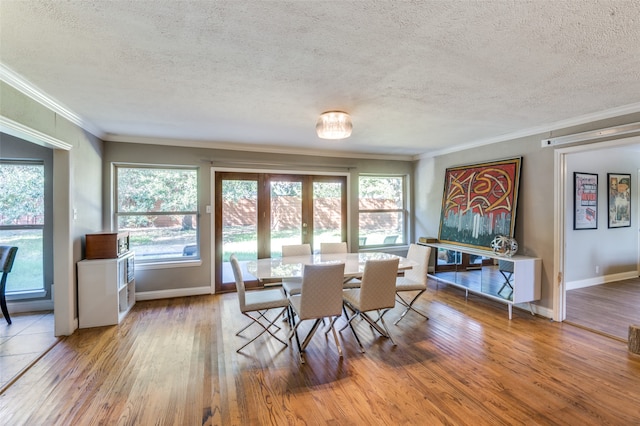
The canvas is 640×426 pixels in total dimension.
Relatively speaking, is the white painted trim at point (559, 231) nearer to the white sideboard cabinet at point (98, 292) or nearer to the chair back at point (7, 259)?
the white sideboard cabinet at point (98, 292)

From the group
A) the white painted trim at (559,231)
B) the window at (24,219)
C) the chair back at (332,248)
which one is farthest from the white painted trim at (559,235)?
the window at (24,219)

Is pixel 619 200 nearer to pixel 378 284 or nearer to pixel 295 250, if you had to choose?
pixel 378 284

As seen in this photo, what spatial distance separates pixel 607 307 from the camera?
12.7ft

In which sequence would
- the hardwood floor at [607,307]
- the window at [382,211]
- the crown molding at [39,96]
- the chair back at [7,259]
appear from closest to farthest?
the crown molding at [39,96] → the chair back at [7,259] → the hardwood floor at [607,307] → the window at [382,211]

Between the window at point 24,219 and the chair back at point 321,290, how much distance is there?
3.79 metres

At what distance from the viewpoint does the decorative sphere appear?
3.78 m

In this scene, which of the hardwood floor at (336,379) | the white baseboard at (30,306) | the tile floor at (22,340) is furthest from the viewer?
the white baseboard at (30,306)

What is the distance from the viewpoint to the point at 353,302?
2963 mm

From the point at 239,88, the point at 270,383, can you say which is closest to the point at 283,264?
the point at 270,383

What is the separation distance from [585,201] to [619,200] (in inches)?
37.2

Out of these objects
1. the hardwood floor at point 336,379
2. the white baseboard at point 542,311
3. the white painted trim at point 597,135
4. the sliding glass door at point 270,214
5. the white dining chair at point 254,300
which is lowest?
the hardwood floor at point 336,379

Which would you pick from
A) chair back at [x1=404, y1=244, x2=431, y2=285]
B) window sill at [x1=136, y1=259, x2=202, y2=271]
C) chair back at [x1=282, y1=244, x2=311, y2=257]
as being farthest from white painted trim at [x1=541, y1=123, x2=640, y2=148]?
window sill at [x1=136, y1=259, x2=202, y2=271]

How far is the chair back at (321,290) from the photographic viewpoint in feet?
8.34

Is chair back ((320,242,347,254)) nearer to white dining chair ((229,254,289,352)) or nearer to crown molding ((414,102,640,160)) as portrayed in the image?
white dining chair ((229,254,289,352))
